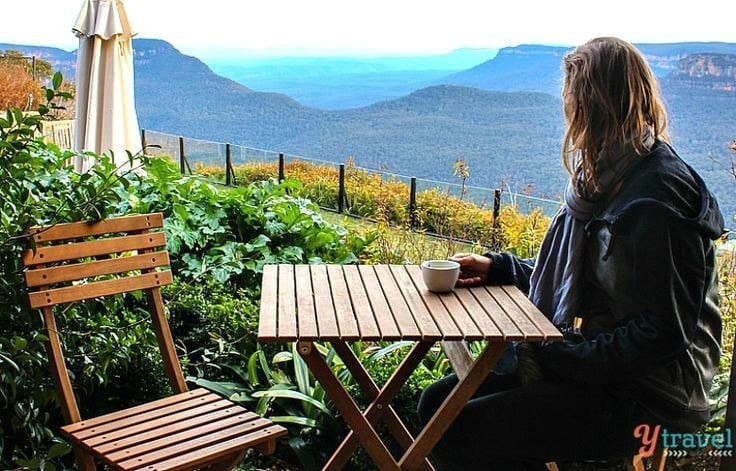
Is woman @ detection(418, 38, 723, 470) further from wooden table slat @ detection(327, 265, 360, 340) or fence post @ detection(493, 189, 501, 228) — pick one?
fence post @ detection(493, 189, 501, 228)

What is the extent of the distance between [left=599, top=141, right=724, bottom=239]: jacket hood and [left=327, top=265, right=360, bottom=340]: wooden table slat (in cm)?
76

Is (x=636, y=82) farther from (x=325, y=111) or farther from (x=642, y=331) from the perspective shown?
(x=325, y=111)

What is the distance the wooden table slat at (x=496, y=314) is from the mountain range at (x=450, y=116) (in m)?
1.86

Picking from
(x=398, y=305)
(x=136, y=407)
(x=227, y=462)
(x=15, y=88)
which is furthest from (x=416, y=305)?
(x=15, y=88)

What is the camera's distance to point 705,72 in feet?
15.9

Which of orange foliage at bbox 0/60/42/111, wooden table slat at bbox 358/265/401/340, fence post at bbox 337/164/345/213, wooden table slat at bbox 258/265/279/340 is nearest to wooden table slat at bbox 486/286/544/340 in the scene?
wooden table slat at bbox 358/265/401/340

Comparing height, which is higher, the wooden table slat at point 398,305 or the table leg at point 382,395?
the wooden table slat at point 398,305

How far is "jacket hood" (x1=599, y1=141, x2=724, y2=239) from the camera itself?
200 centimetres

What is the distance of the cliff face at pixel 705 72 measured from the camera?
15.5ft

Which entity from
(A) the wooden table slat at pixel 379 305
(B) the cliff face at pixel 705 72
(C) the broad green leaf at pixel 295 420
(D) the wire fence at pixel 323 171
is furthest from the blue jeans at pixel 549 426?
(B) the cliff face at pixel 705 72

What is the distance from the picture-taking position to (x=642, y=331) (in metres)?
1.96

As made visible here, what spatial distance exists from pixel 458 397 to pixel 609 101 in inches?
36.9

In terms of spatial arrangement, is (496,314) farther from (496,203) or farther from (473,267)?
(496,203)

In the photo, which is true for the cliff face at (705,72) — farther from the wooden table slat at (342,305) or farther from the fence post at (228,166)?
the fence post at (228,166)
